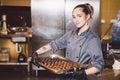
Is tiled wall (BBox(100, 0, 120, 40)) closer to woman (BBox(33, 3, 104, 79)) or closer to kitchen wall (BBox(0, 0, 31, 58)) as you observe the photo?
kitchen wall (BBox(0, 0, 31, 58))

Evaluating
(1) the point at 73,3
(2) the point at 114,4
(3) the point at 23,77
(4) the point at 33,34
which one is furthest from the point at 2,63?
(2) the point at 114,4

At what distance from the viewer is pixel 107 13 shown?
16.5 feet

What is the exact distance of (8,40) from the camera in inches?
208

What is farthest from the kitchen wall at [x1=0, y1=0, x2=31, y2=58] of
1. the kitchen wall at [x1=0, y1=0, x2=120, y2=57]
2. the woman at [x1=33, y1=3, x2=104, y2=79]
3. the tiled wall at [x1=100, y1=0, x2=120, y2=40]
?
the woman at [x1=33, y1=3, x2=104, y2=79]

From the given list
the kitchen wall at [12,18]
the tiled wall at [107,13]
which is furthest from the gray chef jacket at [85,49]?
the tiled wall at [107,13]

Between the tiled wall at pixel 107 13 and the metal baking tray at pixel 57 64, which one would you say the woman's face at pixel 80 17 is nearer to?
the metal baking tray at pixel 57 64

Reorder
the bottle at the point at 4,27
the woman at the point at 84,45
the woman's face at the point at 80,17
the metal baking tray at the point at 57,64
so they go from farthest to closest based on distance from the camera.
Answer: the bottle at the point at 4,27 → the woman's face at the point at 80,17 → the woman at the point at 84,45 → the metal baking tray at the point at 57,64

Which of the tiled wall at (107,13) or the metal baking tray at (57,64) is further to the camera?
the tiled wall at (107,13)

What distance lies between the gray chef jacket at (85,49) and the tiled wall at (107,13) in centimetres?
278

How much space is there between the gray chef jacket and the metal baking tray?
90 mm

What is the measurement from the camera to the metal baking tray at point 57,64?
6.43 feet

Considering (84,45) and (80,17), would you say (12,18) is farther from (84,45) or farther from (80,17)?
(84,45)

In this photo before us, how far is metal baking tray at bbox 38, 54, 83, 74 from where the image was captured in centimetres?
196

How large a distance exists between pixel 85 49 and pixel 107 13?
118 inches
